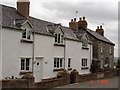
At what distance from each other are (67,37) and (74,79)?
7.81 metres

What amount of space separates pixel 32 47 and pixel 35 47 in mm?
534

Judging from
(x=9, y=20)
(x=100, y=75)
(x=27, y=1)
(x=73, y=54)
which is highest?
(x=27, y=1)

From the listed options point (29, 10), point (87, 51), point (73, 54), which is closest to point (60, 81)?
point (29, 10)

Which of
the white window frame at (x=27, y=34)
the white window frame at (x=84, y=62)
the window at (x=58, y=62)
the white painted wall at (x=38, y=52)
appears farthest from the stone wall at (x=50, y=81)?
the white window frame at (x=27, y=34)

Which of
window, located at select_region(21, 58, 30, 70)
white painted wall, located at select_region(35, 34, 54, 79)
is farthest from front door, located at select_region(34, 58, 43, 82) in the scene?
window, located at select_region(21, 58, 30, 70)

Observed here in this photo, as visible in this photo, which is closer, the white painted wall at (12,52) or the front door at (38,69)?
the white painted wall at (12,52)

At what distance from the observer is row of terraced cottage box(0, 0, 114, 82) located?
24.8 meters

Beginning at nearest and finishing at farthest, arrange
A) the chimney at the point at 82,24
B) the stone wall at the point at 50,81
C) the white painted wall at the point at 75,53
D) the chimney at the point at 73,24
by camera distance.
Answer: the stone wall at the point at 50,81 → the white painted wall at the point at 75,53 → the chimney at the point at 73,24 → the chimney at the point at 82,24

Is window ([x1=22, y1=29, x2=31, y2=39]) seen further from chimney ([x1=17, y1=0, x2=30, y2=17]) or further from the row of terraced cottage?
chimney ([x1=17, y1=0, x2=30, y2=17])

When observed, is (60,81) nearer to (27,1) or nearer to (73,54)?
(27,1)

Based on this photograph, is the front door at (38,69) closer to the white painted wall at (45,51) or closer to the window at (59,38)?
the white painted wall at (45,51)

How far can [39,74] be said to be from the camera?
29625 millimetres

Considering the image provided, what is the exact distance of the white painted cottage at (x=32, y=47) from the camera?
2467 centimetres

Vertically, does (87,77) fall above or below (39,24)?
below
